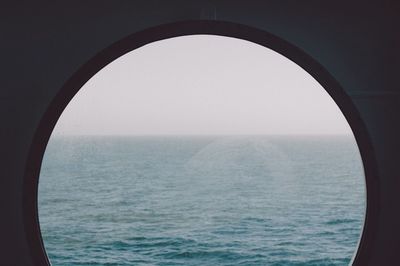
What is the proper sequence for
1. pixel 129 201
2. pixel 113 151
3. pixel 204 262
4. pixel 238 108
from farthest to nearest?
1. pixel 113 151
2. pixel 238 108
3. pixel 129 201
4. pixel 204 262

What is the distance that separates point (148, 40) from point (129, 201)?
3464cm

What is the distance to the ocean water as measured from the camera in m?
26.9

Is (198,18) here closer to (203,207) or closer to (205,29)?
(205,29)

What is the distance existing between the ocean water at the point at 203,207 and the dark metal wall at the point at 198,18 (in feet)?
75.3

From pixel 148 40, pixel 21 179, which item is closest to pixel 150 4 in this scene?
pixel 148 40

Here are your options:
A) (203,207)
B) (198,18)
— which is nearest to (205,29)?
(198,18)

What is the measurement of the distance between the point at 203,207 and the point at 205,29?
114ft

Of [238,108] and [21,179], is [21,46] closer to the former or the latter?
[21,179]

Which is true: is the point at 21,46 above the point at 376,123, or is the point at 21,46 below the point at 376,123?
above

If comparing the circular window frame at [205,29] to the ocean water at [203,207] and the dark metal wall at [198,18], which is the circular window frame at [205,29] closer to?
the dark metal wall at [198,18]

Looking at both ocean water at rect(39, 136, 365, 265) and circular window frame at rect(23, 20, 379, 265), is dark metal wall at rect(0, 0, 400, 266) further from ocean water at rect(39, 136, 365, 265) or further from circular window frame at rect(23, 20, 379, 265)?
ocean water at rect(39, 136, 365, 265)

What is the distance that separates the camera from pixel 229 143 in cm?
5369

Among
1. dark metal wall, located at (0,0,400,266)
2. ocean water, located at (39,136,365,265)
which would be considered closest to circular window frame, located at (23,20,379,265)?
dark metal wall, located at (0,0,400,266)

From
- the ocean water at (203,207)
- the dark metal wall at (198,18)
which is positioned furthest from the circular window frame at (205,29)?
the ocean water at (203,207)
